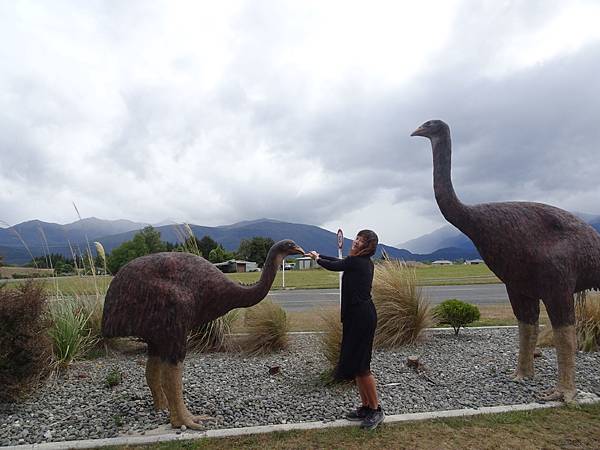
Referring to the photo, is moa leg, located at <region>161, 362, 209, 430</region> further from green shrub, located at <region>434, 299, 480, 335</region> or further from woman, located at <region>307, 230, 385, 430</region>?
green shrub, located at <region>434, 299, 480, 335</region>

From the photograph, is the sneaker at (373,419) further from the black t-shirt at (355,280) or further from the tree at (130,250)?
the tree at (130,250)

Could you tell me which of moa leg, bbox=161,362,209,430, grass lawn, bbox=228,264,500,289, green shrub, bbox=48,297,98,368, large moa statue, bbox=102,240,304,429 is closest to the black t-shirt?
large moa statue, bbox=102,240,304,429

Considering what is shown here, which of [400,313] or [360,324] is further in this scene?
[400,313]

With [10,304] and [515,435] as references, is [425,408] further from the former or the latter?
[10,304]

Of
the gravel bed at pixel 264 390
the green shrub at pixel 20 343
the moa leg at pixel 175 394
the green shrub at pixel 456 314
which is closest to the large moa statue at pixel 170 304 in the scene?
the moa leg at pixel 175 394

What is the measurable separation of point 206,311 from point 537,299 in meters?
3.40

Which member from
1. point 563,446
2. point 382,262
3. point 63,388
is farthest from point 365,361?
point 382,262

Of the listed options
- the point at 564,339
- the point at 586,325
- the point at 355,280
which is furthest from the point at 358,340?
the point at 586,325

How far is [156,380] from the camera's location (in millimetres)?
4250

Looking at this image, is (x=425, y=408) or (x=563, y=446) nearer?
(x=563, y=446)

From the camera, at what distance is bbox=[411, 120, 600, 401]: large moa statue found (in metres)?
4.47

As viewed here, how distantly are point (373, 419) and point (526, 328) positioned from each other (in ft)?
7.48

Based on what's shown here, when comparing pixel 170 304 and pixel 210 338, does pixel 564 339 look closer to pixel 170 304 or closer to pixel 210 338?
pixel 170 304

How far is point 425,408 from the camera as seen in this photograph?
14.3 ft
